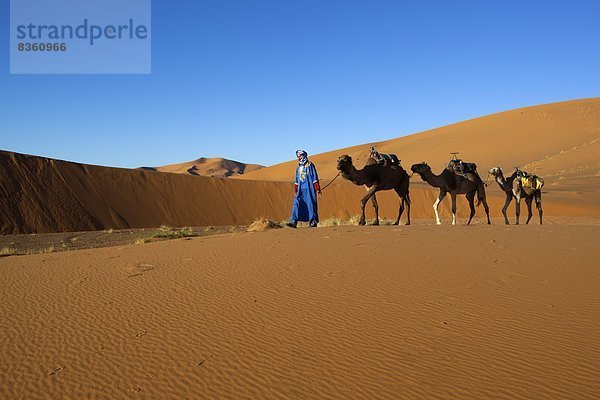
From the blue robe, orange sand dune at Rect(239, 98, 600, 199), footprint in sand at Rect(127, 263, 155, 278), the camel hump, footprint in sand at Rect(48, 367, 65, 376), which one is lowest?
footprint in sand at Rect(48, 367, 65, 376)

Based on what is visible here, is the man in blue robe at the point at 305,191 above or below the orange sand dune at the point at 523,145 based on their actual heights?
below

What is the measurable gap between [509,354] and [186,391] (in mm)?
2383

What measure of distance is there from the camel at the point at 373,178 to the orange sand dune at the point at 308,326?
484 cm

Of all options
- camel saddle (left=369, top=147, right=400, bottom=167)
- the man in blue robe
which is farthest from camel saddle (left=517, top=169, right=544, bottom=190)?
the man in blue robe

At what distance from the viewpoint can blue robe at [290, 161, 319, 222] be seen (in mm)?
13750

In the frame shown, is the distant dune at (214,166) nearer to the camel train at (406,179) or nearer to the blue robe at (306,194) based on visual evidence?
the camel train at (406,179)

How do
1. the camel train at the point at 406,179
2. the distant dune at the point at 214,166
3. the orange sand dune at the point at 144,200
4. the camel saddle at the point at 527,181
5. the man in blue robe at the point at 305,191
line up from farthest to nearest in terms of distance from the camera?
the distant dune at the point at 214,166
the orange sand dune at the point at 144,200
the camel saddle at the point at 527,181
the man in blue robe at the point at 305,191
the camel train at the point at 406,179

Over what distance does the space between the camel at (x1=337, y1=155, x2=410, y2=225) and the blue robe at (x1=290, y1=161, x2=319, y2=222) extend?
129 centimetres

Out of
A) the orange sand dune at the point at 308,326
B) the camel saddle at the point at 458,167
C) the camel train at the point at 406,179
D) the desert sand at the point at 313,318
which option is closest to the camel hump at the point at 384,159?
the camel train at the point at 406,179

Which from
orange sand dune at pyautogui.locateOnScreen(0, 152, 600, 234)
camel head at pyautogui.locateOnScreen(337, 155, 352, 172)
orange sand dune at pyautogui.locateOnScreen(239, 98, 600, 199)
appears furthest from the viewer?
orange sand dune at pyautogui.locateOnScreen(239, 98, 600, 199)

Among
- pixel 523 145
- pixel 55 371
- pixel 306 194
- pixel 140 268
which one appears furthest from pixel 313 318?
pixel 523 145

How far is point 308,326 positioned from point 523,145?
61.1 meters

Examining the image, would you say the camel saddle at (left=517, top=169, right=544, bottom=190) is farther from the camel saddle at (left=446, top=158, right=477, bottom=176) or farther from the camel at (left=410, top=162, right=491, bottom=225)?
the camel saddle at (left=446, top=158, right=477, bottom=176)

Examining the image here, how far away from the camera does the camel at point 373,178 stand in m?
12.3
